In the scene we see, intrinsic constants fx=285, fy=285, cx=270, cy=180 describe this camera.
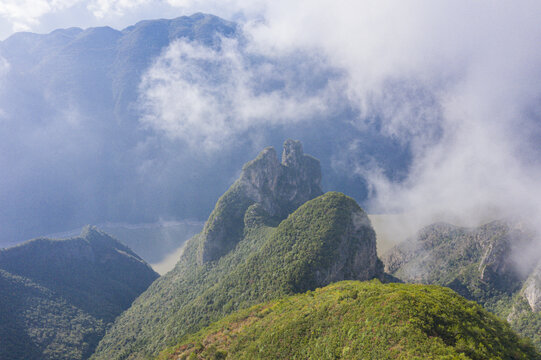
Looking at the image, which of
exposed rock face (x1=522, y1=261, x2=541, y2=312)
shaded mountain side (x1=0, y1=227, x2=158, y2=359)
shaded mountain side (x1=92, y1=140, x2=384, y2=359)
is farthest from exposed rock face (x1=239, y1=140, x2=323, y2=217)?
exposed rock face (x1=522, y1=261, x2=541, y2=312)

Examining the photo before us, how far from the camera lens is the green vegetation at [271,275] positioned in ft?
235

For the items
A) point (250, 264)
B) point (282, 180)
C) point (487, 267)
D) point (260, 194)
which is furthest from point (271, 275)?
point (487, 267)

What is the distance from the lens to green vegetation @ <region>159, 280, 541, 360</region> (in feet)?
98.3

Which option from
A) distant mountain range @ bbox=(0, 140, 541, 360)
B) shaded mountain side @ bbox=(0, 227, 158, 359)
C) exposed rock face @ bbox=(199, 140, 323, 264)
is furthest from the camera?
exposed rock face @ bbox=(199, 140, 323, 264)

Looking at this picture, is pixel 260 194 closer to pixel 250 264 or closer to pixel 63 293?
pixel 250 264

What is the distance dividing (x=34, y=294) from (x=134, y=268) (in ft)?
137

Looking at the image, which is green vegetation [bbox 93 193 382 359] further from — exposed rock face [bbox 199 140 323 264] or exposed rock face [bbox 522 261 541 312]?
exposed rock face [bbox 522 261 541 312]

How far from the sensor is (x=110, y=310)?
10544 centimetres

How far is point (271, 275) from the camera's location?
2950 inches

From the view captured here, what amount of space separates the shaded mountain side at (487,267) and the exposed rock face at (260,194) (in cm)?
6007

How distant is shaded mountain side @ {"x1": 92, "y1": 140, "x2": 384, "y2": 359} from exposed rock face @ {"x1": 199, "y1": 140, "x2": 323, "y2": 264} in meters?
0.43

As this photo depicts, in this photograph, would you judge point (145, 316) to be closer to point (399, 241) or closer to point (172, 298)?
point (172, 298)

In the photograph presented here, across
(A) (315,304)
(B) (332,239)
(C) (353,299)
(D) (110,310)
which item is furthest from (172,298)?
(C) (353,299)

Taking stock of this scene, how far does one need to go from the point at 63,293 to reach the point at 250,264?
73.0m
